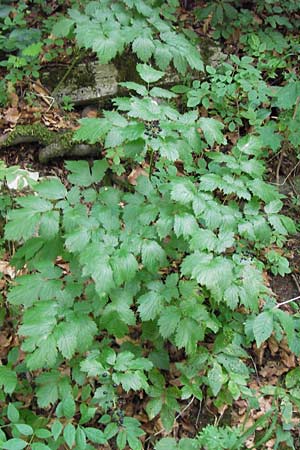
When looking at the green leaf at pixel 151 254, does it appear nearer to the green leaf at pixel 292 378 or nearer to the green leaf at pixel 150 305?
the green leaf at pixel 150 305

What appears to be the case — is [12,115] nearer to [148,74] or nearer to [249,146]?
[148,74]

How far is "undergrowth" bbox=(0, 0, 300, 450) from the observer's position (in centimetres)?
226

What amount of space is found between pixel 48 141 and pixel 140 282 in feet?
5.52

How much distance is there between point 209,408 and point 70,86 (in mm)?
2764

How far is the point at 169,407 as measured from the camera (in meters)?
2.82

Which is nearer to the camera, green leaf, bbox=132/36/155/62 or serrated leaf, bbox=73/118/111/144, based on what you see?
serrated leaf, bbox=73/118/111/144

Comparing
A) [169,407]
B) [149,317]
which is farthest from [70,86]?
[169,407]

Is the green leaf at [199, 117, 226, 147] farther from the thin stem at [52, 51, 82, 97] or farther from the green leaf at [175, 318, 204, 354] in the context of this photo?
the thin stem at [52, 51, 82, 97]

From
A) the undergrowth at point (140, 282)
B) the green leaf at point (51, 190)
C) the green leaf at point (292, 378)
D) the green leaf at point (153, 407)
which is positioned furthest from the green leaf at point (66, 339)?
the green leaf at point (292, 378)

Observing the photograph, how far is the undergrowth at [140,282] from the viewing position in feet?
7.42

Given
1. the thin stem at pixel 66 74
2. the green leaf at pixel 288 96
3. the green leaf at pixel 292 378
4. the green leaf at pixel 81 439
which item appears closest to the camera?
the green leaf at pixel 81 439

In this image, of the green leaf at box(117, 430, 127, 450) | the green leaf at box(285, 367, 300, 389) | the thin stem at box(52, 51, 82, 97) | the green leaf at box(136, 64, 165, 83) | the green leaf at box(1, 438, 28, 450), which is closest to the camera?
the green leaf at box(1, 438, 28, 450)

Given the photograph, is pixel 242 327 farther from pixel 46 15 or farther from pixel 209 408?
pixel 46 15

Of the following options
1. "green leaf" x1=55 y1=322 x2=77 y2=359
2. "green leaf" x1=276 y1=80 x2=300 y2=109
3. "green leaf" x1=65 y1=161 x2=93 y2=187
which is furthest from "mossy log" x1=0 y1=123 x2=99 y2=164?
"green leaf" x1=55 y1=322 x2=77 y2=359
